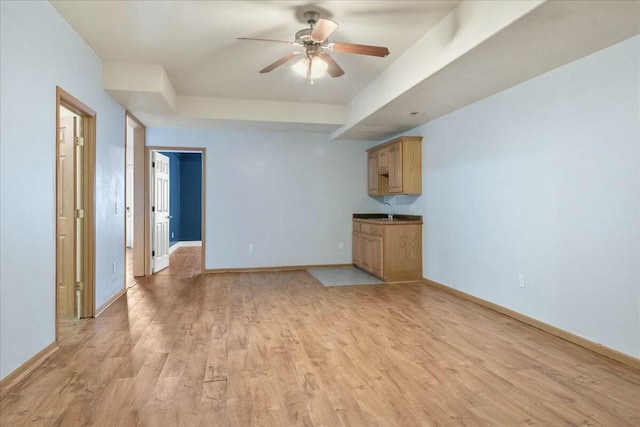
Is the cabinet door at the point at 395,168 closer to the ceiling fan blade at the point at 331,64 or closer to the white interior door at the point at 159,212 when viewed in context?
the ceiling fan blade at the point at 331,64

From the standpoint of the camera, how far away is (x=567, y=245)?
121 inches

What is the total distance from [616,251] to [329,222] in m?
4.30

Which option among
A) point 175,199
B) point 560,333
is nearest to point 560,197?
point 560,333

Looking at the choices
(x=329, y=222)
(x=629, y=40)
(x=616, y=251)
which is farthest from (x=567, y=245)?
(x=329, y=222)

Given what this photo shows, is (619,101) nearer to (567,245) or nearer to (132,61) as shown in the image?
(567,245)

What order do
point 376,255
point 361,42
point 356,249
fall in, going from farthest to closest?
point 356,249, point 376,255, point 361,42

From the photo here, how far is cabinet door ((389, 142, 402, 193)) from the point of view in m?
5.38

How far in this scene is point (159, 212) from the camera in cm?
617

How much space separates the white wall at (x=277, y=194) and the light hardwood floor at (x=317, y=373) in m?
2.26

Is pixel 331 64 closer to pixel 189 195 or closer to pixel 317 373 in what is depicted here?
pixel 317 373

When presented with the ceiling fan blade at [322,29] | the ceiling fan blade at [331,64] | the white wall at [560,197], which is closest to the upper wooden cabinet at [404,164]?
the white wall at [560,197]

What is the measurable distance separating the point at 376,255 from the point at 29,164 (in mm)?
4285

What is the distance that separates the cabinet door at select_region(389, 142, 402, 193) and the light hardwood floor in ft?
6.95

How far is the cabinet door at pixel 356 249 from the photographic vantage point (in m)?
6.24
